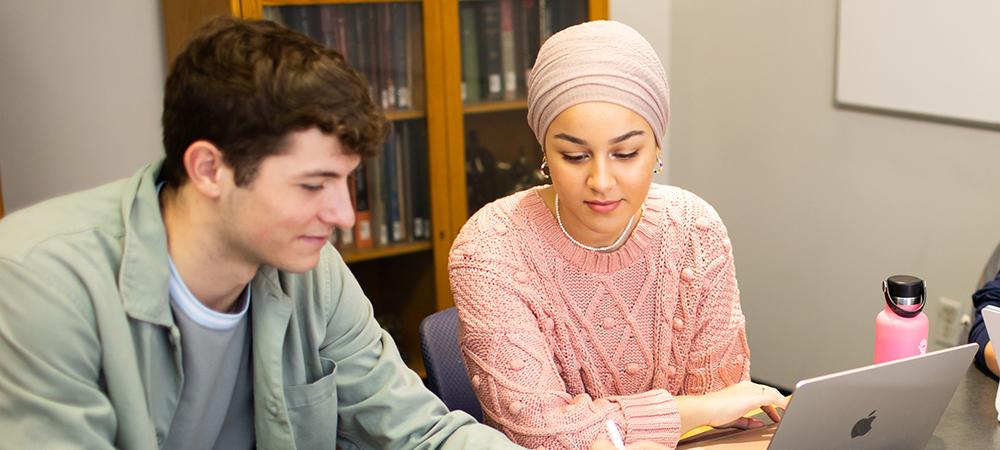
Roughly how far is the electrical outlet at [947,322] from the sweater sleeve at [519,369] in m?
1.47

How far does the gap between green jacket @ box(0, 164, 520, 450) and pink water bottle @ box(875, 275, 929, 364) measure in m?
0.58

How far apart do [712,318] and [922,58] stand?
136cm

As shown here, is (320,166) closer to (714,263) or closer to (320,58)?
(320,58)

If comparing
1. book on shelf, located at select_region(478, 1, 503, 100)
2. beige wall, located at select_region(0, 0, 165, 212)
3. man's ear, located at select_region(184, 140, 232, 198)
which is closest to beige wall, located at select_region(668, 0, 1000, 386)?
book on shelf, located at select_region(478, 1, 503, 100)

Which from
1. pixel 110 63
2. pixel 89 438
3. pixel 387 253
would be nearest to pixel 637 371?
pixel 89 438

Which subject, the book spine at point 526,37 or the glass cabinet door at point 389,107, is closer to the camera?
the glass cabinet door at point 389,107

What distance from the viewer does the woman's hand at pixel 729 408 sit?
1652 mm

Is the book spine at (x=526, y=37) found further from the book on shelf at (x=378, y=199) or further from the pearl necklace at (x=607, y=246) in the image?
the pearl necklace at (x=607, y=246)

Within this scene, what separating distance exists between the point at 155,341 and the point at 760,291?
2475 millimetres

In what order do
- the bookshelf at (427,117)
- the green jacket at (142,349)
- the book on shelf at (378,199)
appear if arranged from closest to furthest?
the green jacket at (142,349), the bookshelf at (427,117), the book on shelf at (378,199)

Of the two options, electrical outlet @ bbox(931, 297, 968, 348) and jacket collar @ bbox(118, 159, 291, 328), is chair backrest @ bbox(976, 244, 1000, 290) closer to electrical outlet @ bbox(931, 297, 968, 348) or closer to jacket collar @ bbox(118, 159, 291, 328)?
electrical outlet @ bbox(931, 297, 968, 348)

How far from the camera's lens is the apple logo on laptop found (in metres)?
1.41

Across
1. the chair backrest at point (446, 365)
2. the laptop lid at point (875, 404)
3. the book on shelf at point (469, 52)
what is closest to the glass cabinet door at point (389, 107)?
the book on shelf at point (469, 52)

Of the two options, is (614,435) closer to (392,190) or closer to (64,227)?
(64,227)
